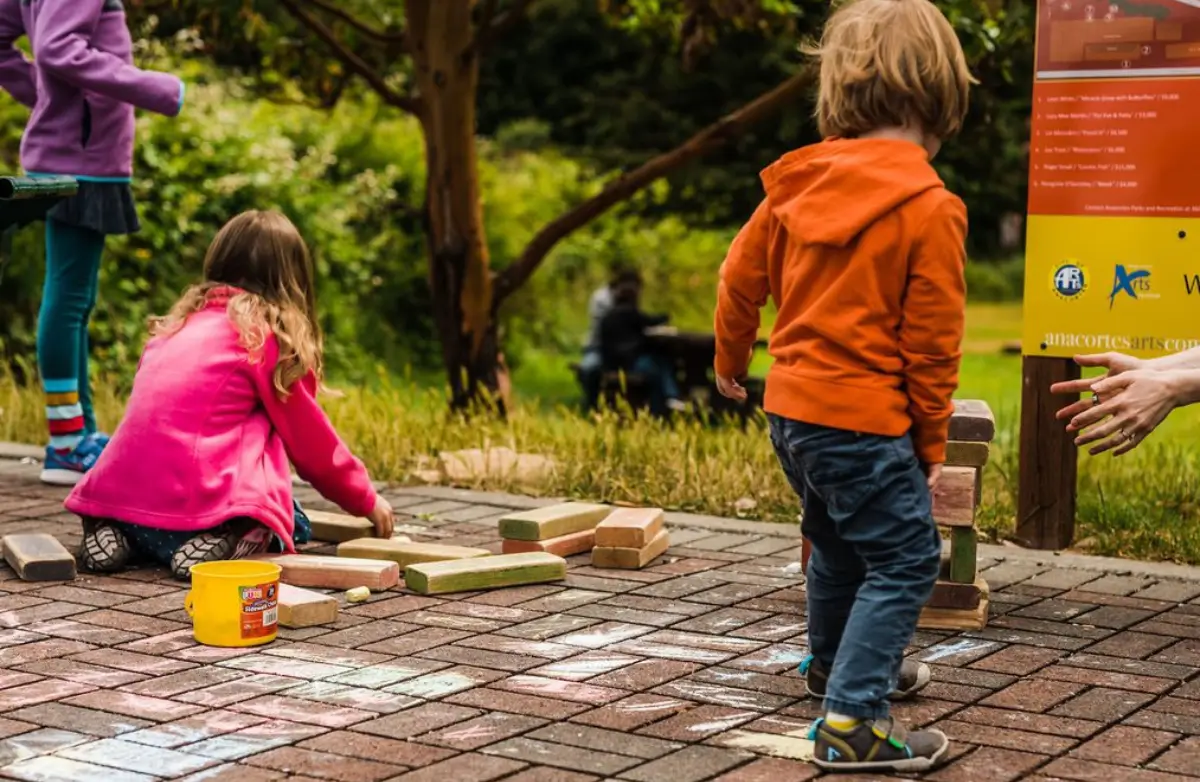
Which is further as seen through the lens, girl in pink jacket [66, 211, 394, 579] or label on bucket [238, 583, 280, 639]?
girl in pink jacket [66, 211, 394, 579]

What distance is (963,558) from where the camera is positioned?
501 centimetres

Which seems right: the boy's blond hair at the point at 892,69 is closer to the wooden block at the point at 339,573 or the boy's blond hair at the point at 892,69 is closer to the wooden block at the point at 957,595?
the wooden block at the point at 957,595

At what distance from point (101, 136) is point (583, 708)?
377 centimetres

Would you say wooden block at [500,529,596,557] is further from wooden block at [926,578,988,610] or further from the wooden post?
the wooden post

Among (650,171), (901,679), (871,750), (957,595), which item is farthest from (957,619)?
(650,171)

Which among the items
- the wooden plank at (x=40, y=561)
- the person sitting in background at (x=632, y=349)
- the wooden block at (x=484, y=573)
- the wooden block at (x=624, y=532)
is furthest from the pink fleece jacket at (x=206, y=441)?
the person sitting in background at (x=632, y=349)

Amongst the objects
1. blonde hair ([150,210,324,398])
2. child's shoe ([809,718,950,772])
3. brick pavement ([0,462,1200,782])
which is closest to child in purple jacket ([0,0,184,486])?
blonde hair ([150,210,324,398])

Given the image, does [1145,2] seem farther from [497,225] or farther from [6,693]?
[497,225]

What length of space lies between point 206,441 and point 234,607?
105 cm

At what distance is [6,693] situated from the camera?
4121 mm

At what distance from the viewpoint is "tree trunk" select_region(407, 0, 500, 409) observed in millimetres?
9914

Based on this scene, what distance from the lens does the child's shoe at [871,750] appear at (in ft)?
Result: 12.0

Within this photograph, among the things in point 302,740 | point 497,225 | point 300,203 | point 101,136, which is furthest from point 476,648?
point 497,225

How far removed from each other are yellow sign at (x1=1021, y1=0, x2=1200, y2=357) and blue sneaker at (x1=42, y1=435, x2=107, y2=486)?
3.92m
